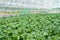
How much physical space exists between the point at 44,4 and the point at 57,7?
211 cm

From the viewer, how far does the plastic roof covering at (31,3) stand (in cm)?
1456

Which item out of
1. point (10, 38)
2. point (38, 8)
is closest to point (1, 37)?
point (10, 38)

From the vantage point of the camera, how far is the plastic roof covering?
47.8ft

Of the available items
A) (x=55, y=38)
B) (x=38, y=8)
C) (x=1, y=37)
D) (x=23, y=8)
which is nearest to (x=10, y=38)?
(x=1, y=37)

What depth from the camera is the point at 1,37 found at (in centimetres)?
412

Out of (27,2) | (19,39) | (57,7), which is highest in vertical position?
(19,39)

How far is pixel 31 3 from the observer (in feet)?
51.2

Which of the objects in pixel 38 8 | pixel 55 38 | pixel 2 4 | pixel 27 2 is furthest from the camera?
pixel 38 8

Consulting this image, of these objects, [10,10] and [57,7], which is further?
[57,7]

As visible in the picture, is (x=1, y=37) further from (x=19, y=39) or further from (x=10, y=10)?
(x=10, y=10)

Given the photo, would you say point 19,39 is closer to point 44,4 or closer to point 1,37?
point 1,37

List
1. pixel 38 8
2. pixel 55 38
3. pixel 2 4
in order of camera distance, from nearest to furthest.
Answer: pixel 55 38, pixel 2 4, pixel 38 8

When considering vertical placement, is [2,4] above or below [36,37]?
below

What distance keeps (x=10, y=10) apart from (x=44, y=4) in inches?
119
